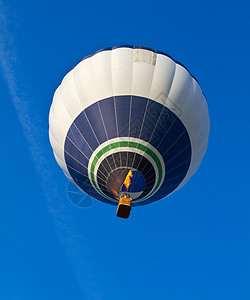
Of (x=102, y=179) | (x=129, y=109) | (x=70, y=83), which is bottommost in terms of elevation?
(x=102, y=179)

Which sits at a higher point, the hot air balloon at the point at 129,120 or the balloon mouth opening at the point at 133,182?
the hot air balloon at the point at 129,120

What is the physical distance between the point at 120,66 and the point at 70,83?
1.97 meters

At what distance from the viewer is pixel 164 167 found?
1216 cm

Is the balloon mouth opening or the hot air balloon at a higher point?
the hot air balloon

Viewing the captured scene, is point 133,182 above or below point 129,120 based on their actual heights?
below

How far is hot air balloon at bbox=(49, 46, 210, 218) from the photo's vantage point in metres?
11.7

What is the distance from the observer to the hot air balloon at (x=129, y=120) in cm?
1166

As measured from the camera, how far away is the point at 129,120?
11617 millimetres

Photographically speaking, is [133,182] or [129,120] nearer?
[129,120]

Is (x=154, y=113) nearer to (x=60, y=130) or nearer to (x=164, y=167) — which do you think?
(x=164, y=167)

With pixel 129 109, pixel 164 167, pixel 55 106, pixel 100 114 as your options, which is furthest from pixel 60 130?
pixel 164 167

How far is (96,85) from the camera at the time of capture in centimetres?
1196

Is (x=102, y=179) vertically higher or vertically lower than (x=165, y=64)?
lower

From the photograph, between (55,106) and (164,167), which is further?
(55,106)
